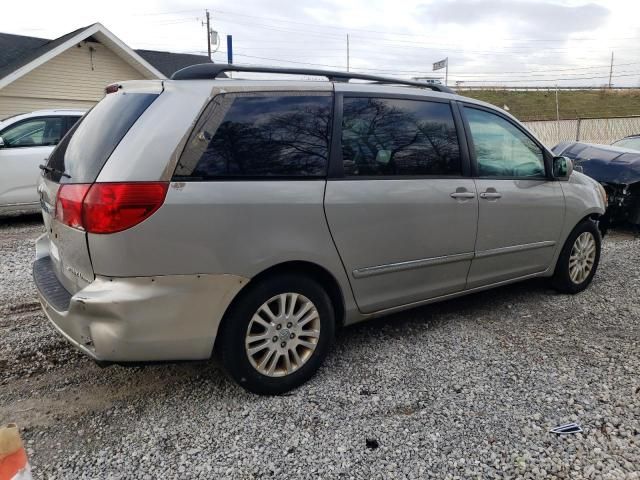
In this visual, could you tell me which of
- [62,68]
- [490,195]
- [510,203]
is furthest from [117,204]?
[62,68]

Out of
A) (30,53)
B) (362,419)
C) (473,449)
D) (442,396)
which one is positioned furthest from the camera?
(30,53)

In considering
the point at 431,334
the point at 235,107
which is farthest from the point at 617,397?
the point at 235,107

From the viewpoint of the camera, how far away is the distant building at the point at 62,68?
48.1ft

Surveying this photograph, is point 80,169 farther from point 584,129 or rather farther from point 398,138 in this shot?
point 584,129

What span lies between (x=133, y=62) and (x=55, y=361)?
49.9ft

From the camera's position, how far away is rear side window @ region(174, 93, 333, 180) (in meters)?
2.58

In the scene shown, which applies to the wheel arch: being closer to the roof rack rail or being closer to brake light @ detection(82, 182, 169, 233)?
brake light @ detection(82, 182, 169, 233)

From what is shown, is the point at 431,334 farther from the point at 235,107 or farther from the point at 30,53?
the point at 30,53

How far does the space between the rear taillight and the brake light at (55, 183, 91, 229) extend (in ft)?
0.05

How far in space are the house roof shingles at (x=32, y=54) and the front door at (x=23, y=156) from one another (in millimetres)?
8287

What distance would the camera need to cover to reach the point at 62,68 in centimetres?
1541

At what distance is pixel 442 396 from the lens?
295 cm

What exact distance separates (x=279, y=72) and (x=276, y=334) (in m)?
1.58

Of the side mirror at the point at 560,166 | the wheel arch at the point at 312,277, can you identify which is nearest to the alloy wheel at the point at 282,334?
the wheel arch at the point at 312,277
